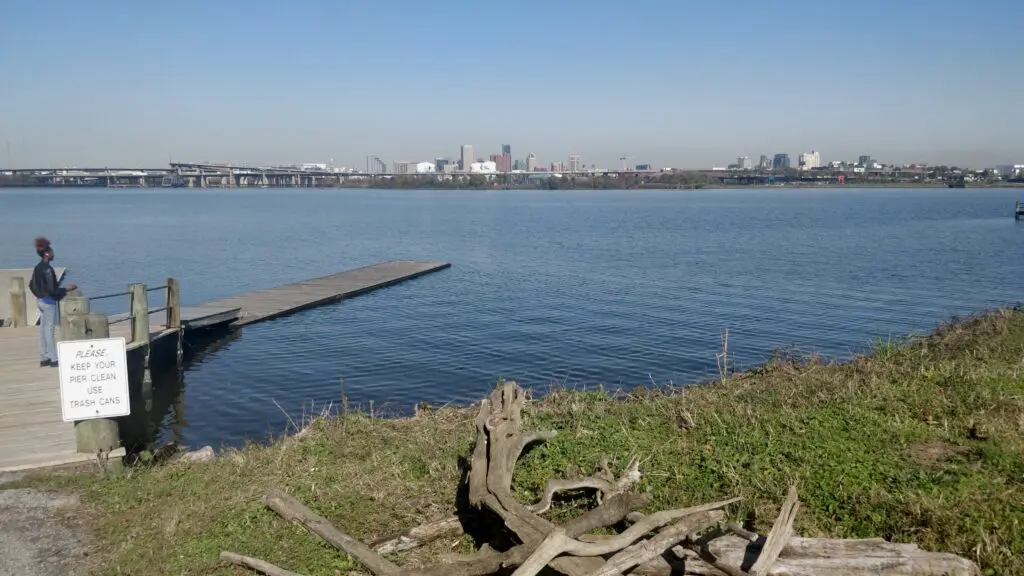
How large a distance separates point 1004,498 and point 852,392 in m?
3.61

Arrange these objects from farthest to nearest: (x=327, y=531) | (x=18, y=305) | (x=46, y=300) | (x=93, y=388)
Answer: (x=18, y=305) < (x=46, y=300) < (x=93, y=388) < (x=327, y=531)

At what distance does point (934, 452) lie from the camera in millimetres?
7539

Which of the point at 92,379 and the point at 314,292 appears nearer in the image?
the point at 92,379

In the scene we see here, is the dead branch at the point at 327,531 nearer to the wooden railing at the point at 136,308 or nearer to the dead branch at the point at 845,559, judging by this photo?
the dead branch at the point at 845,559

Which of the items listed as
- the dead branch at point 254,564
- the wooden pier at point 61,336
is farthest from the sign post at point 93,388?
the dead branch at point 254,564

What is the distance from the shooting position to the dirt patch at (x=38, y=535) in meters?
6.00

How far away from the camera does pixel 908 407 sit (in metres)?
9.02

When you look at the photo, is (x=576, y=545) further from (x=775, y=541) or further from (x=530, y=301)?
(x=530, y=301)

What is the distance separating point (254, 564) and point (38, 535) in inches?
87.9

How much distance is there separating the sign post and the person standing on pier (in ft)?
18.6

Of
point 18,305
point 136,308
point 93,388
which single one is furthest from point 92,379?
point 18,305

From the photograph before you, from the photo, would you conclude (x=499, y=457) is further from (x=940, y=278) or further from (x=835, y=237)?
(x=835, y=237)

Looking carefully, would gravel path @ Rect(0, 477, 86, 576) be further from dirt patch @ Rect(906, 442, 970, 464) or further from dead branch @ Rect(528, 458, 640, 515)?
dirt patch @ Rect(906, 442, 970, 464)

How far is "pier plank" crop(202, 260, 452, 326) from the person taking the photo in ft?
83.8
